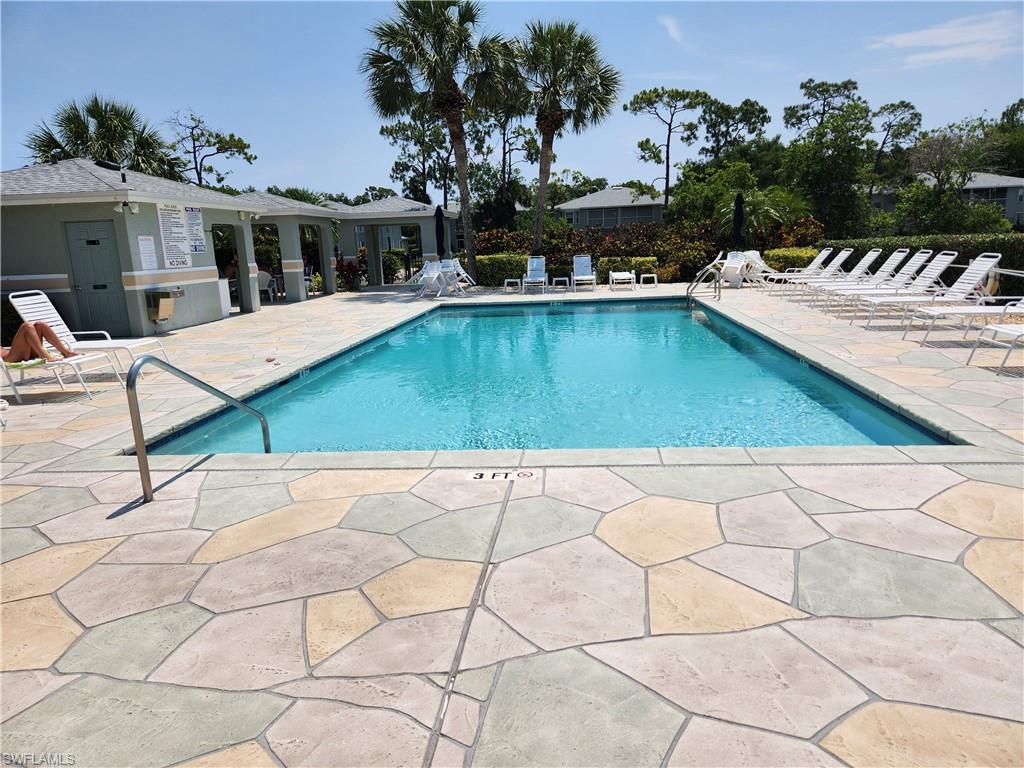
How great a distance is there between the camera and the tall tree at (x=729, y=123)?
1876 inches

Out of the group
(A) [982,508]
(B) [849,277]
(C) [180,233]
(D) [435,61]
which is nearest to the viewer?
(A) [982,508]

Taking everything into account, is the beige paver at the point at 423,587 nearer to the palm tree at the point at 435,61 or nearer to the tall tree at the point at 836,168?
the palm tree at the point at 435,61

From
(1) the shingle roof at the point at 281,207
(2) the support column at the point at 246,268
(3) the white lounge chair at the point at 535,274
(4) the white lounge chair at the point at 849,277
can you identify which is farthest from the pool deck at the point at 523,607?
(3) the white lounge chair at the point at 535,274

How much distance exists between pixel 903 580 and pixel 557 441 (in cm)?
341

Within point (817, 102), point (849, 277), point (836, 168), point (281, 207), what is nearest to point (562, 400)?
point (849, 277)

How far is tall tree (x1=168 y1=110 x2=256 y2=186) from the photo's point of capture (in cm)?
3406

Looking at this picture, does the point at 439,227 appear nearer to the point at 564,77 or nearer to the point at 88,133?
the point at 564,77

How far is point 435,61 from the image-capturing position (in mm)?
17641

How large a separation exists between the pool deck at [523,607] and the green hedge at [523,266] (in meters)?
15.4

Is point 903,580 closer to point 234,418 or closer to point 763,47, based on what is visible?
point 234,418

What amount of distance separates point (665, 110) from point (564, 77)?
90.2 feet

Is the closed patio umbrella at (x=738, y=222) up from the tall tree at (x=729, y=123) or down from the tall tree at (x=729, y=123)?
down

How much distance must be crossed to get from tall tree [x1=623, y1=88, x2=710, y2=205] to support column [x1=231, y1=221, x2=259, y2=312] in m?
32.1

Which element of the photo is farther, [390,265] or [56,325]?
[390,265]
